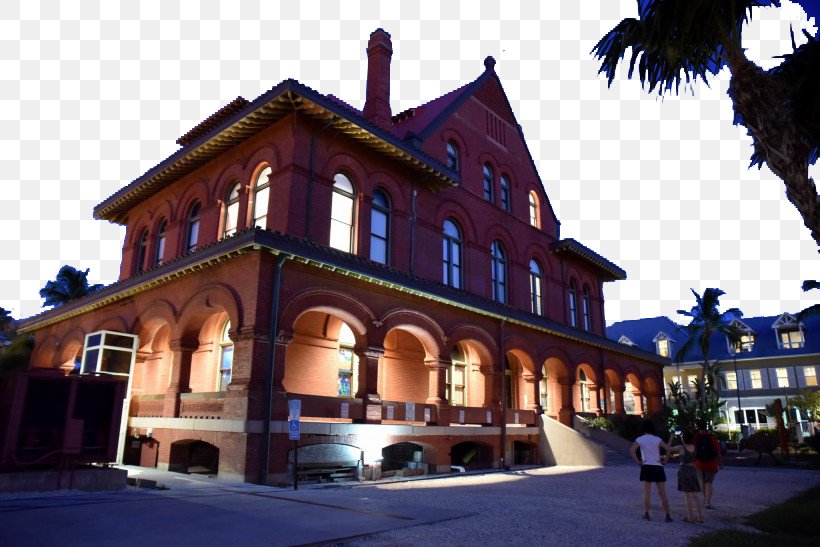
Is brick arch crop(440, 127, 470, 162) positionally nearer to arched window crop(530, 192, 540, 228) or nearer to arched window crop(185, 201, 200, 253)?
arched window crop(530, 192, 540, 228)

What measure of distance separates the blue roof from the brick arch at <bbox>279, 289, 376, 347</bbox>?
35.9 metres

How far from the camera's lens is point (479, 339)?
20922 mm

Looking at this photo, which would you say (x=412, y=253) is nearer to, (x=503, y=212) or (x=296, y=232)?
(x=296, y=232)

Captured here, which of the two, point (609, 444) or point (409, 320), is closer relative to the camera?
point (409, 320)

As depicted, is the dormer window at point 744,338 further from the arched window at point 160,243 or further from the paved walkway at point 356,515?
the arched window at point 160,243

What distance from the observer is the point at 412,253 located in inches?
781

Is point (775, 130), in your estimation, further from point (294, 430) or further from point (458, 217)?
point (458, 217)

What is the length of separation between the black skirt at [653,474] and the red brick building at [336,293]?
8039mm

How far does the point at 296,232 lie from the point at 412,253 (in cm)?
491

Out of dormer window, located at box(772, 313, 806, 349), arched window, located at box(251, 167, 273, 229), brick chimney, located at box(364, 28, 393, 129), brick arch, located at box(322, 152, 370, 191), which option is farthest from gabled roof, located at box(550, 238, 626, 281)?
dormer window, located at box(772, 313, 806, 349)

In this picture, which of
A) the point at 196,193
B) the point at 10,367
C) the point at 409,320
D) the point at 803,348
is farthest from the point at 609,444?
the point at 803,348

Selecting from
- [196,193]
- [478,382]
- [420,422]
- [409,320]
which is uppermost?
[196,193]

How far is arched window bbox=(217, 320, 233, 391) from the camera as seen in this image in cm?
1856

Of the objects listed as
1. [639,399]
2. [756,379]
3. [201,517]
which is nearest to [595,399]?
[639,399]
